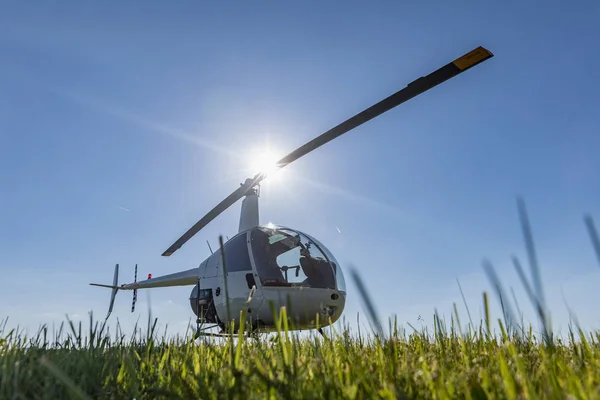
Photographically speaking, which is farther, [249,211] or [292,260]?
[249,211]

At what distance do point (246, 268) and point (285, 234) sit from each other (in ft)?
3.17

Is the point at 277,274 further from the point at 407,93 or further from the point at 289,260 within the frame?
the point at 407,93

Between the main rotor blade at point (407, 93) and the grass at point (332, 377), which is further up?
the main rotor blade at point (407, 93)

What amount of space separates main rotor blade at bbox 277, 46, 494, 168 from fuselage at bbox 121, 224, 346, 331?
1710 mm

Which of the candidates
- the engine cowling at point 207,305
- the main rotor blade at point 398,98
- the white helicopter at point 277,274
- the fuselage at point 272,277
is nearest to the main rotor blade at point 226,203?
the main rotor blade at point 398,98

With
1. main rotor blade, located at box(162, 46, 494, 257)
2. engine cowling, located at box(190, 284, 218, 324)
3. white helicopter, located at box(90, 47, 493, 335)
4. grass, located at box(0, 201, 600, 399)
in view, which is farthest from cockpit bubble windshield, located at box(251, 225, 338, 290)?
grass, located at box(0, 201, 600, 399)

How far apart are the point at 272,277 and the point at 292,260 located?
0.57 metres

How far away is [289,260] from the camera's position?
728 cm

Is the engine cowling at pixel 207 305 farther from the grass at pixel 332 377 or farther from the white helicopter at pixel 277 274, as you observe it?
the grass at pixel 332 377

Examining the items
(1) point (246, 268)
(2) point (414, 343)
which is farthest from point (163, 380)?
(1) point (246, 268)

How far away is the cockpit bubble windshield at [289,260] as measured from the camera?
695 cm

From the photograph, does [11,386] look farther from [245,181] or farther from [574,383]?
[245,181]

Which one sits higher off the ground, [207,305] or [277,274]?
[277,274]

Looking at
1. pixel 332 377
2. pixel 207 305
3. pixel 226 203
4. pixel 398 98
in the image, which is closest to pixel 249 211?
pixel 226 203
